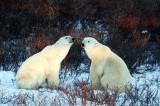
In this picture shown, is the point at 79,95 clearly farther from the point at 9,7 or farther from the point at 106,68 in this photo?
the point at 9,7

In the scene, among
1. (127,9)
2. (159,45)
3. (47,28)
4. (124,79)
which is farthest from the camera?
(127,9)

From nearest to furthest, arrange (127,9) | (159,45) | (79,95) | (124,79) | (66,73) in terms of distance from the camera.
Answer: (79,95) → (124,79) → (66,73) → (159,45) → (127,9)

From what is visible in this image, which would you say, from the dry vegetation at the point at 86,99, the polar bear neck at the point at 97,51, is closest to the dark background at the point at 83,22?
the polar bear neck at the point at 97,51

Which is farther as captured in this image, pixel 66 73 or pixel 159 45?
pixel 159 45

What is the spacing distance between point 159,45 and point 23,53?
369 cm

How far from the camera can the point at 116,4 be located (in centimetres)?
1438

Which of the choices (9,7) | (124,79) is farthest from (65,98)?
(9,7)

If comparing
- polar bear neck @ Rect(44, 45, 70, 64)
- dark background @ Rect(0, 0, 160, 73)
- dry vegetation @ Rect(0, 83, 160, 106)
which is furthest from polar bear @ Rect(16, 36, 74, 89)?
dark background @ Rect(0, 0, 160, 73)

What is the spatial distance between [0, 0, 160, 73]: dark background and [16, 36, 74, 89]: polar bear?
3.70 meters

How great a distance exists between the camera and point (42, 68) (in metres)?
6.76

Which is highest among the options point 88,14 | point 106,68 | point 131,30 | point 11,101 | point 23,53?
point 88,14

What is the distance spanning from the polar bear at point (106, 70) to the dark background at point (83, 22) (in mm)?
3683

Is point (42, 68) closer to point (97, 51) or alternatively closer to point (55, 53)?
point (55, 53)

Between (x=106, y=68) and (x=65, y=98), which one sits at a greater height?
(x=106, y=68)
